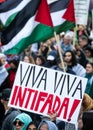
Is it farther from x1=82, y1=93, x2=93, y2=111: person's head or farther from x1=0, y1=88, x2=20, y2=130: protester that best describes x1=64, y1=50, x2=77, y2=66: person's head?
x1=82, y1=93, x2=93, y2=111: person's head

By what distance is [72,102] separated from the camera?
32.8ft

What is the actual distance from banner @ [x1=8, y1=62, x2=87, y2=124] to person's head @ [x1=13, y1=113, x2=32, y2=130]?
80 centimetres

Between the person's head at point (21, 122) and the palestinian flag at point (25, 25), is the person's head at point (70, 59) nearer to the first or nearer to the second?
the palestinian flag at point (25, 25)

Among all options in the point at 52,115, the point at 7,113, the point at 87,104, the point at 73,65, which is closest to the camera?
the point at 52,115

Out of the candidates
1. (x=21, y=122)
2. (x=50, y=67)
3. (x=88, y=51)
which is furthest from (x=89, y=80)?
(x=21, y=122)

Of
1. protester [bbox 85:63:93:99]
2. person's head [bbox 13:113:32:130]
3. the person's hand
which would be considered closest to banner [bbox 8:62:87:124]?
the person's hand

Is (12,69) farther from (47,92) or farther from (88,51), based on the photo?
(47,92)

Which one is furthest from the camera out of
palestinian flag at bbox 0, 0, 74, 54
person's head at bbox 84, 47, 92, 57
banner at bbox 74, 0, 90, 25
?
banner at bbox 74, 0, 90, 25

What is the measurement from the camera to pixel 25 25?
11578 mm

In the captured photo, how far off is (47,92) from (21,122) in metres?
1.13

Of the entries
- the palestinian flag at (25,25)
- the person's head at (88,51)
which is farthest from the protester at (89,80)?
the person's head at (88,51)

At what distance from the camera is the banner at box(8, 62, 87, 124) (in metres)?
9.96

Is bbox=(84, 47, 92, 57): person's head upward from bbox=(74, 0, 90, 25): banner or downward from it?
downward

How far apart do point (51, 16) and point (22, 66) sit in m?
2.43
